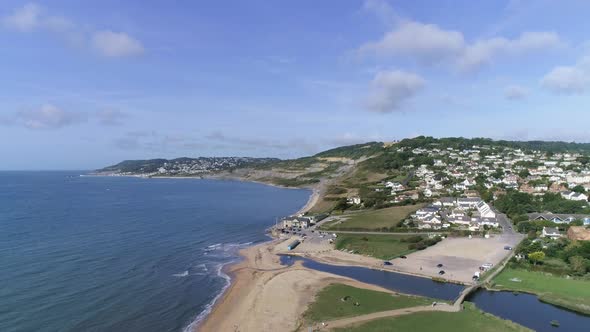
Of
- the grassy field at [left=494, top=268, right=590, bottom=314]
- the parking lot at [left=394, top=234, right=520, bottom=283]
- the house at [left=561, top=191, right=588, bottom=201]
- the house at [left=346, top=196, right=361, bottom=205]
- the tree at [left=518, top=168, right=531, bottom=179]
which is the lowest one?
the grassy field at [left=494, top=268, right=590, bottom=314]

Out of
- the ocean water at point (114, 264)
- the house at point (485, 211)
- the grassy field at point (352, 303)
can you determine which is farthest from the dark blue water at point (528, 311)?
the house at point (485, 211)

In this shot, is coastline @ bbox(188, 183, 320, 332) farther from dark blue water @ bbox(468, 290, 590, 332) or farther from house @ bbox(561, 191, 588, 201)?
house @ bbox(561, 191, 588, 201)

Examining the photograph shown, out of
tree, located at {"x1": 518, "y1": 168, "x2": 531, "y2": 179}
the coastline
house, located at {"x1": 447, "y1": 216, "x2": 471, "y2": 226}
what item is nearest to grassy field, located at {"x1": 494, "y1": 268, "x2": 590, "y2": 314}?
house, located at {"x1": 447, "y1": 216, "x2": 471, "y2": 226}

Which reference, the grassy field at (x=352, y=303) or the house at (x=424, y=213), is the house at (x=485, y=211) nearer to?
the house at (x=424, y=213)

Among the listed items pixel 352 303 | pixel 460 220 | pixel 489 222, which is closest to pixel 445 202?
pixel 460 220

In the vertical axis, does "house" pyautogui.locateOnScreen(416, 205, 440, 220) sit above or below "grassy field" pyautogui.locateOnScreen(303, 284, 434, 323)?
above

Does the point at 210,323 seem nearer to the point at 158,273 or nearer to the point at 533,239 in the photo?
the point at 158,273

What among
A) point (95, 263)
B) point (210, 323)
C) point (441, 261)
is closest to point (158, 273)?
point (95, 263)
